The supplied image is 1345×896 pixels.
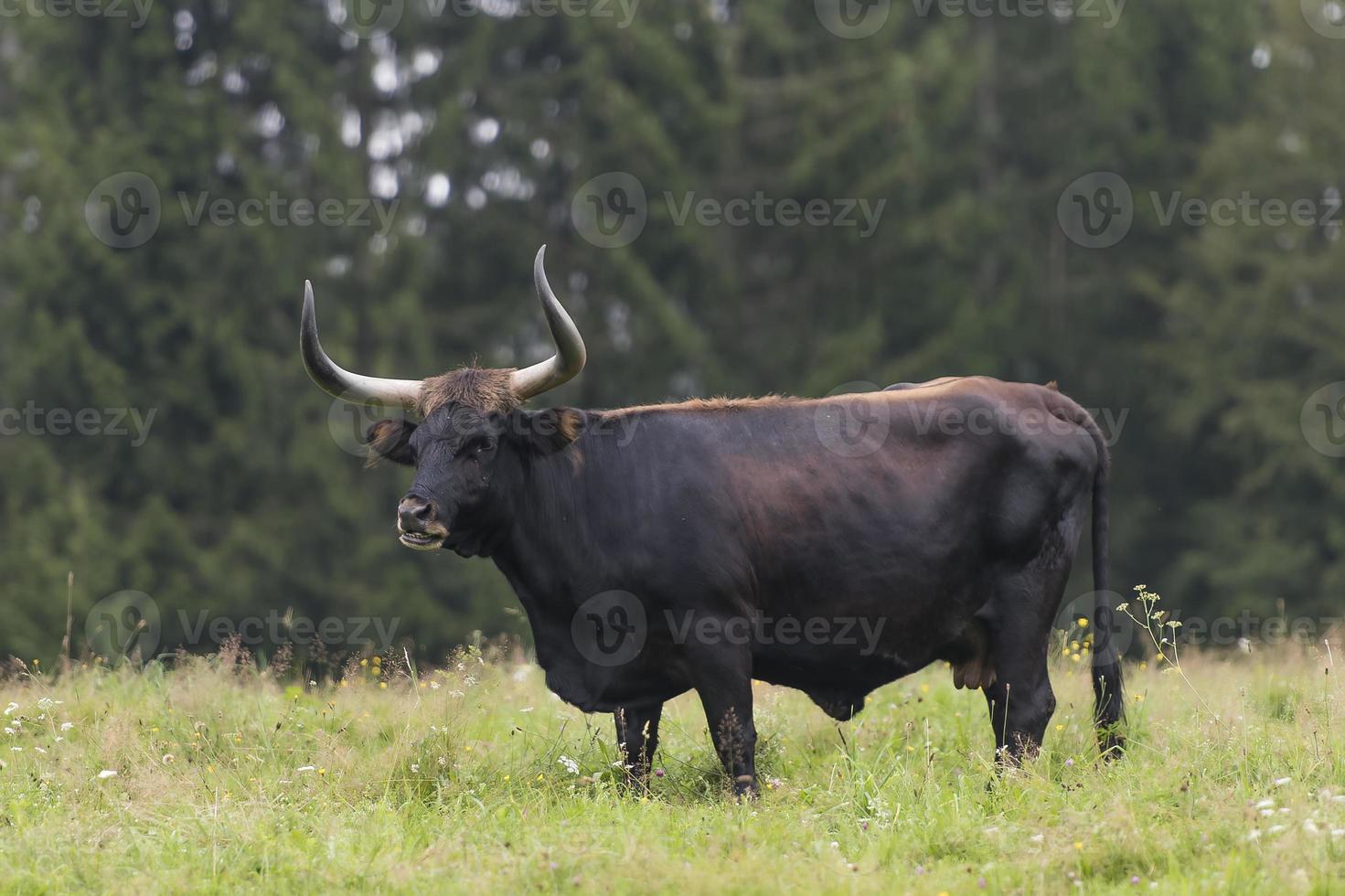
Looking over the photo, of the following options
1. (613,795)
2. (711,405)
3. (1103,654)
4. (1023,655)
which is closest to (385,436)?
(711,405)

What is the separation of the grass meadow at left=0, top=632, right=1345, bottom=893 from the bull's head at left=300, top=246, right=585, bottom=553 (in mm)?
789

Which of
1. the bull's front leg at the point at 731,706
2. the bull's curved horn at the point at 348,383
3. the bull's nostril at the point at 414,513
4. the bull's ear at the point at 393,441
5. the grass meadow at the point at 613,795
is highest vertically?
the bull's curved horn at the point at 348,383

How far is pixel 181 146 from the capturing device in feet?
85.5

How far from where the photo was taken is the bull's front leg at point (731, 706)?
7855 mm

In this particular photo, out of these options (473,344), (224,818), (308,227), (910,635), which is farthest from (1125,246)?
(224,818)

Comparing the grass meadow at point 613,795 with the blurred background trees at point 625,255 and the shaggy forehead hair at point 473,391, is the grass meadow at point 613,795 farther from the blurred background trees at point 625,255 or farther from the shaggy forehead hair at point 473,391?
the blurred background trees at point 625,255

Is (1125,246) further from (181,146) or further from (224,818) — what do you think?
(224,818)

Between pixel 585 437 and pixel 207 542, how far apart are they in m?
18.3

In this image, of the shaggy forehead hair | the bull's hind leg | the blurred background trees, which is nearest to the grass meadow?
the bull's hind leg

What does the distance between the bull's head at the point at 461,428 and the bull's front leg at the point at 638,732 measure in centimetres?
117

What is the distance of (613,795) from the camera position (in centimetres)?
765

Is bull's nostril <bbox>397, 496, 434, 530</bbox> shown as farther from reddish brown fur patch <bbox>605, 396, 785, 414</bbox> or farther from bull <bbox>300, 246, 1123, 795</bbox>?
reddish brown fur patch <bbox>605, 396, 785, 414</bbox>

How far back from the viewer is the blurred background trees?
25.3 metres

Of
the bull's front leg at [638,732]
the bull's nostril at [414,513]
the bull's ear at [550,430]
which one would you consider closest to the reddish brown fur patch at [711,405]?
the bull's ear at [550,430]
